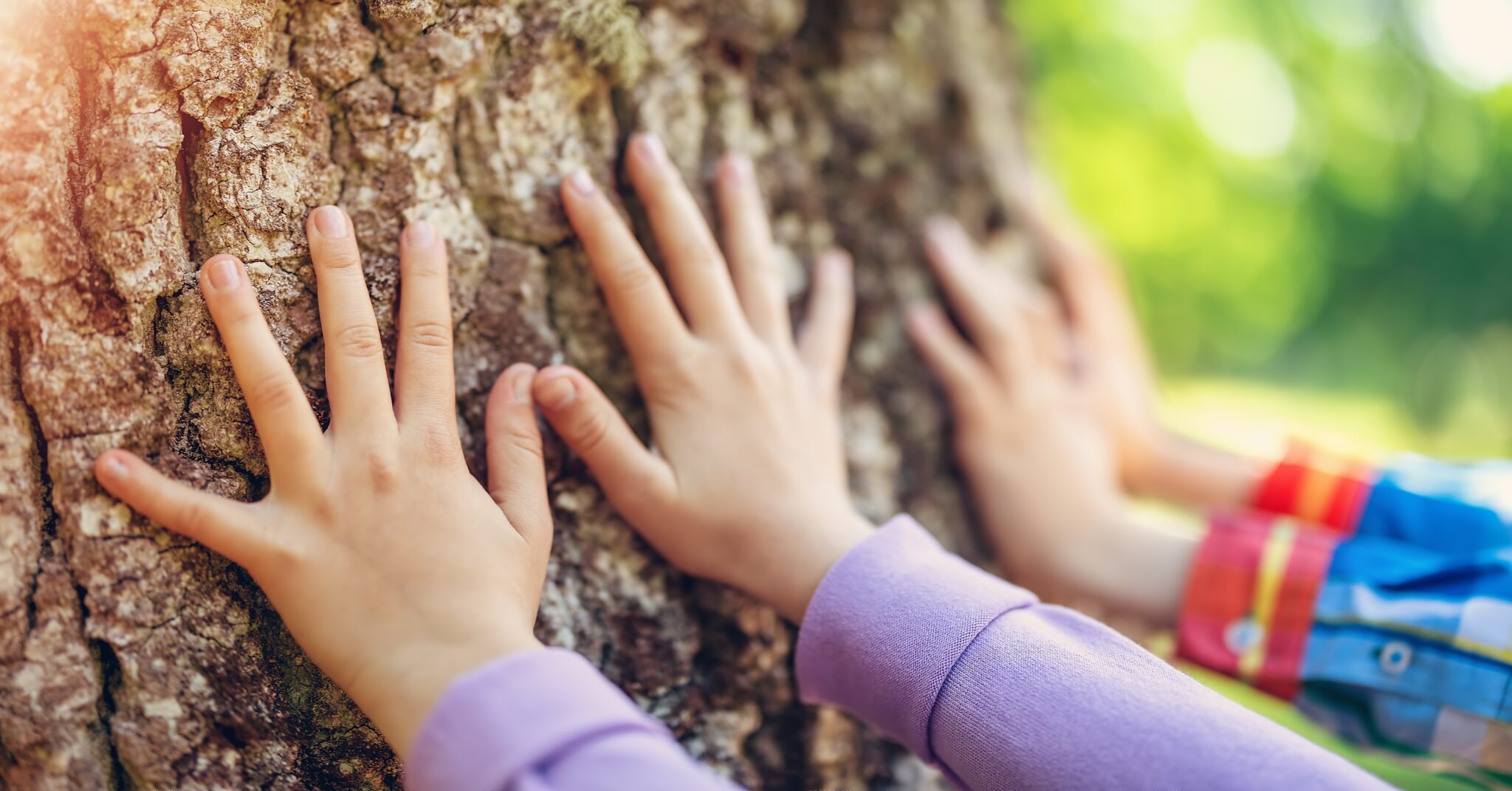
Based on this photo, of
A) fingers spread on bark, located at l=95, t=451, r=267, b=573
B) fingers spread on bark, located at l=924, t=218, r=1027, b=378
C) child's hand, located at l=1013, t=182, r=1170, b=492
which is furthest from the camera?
child's hand, located at l=1013, t=182, r=1170, b=492

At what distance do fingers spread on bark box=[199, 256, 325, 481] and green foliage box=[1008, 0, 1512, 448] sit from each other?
8.37 metres

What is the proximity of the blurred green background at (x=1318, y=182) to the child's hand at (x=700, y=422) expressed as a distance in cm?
716

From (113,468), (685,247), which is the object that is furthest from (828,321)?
(113,468)

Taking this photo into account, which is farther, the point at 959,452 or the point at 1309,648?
the point at 959,452

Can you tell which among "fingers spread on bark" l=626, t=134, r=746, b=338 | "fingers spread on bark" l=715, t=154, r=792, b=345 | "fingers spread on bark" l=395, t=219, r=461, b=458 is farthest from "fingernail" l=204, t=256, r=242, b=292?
"fingers spread on bark" l=715, t=154, r=792, b=345

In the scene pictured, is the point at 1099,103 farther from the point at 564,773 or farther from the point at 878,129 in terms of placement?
the point at 564,773

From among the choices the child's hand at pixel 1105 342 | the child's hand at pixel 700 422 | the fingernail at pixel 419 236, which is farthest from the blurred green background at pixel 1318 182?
the fingernail at pixel 419 236

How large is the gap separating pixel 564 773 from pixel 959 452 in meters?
1.07

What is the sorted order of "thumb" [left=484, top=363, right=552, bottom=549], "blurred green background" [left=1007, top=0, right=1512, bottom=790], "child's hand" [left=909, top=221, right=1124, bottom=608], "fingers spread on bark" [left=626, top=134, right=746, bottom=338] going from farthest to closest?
"blurred green background" [left=1007, top=0, right=1512, bottom=790]
"child's hand" [left=909, top=221, right=1124, bottom=608]
"fingers spread on bark" [left=626, top=134, right=746, bottom=338]
"thumb" [left=484, top=363, right=552, bottom=549]

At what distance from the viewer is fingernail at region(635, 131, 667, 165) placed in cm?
121

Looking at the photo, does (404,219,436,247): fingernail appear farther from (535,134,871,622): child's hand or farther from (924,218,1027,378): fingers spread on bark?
(924,218,1027,378): fingers spread on bark

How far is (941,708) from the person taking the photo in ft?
3.16

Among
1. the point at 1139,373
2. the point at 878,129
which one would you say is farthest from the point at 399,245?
the point at 1139,373

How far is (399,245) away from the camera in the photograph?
1.04m
